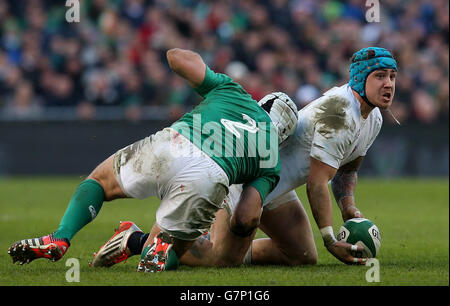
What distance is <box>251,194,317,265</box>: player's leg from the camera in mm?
6051

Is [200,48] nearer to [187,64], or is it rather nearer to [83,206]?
[187,64]

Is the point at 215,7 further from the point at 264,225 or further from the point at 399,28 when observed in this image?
the point at 264,225

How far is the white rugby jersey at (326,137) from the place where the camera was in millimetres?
5641

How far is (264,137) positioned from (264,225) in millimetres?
1239

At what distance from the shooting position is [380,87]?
225 inches

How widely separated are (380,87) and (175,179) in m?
1.75

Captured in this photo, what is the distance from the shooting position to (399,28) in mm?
17703

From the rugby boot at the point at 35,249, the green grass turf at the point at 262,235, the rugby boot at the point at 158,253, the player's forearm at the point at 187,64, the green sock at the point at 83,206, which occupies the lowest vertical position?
the green grass turf at the point at 262,235

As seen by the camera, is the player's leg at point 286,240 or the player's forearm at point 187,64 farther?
the player's leg at point 286,240

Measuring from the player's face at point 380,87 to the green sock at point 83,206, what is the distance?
2.05 metres

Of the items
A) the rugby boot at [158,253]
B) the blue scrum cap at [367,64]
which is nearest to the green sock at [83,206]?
the rugby boot at [158,253]

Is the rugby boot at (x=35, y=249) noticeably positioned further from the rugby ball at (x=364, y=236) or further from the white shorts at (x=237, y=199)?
the rugby ball at (x=364, y=236)

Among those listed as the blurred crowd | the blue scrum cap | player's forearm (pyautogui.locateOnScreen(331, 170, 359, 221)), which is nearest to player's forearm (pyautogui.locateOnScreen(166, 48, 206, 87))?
the blue scrum cap

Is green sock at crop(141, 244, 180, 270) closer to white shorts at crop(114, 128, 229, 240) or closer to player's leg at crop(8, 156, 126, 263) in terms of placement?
white shorts at crop(114, 128, 229, 240)
